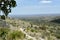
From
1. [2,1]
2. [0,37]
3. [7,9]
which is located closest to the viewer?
[0,37]

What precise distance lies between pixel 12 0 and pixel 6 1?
1233 mm

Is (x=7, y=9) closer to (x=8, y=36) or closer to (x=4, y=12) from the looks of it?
(x=4, y=12)

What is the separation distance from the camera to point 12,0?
152ft

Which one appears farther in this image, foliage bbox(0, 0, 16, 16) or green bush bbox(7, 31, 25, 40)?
foliage bbox(0, 0, 16, 16)

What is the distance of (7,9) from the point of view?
48125 millimetres

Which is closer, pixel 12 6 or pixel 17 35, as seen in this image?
pixel 17 35

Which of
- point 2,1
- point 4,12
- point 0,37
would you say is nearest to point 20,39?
point 0,37

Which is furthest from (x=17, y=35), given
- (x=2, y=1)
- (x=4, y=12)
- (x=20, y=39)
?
(x=4, y=12)

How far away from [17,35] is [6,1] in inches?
909

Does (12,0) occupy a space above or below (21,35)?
above

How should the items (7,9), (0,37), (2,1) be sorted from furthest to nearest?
(7,9), (2,1), (0,37)

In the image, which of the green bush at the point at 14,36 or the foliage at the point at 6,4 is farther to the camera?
the foliage at the point at 6,4

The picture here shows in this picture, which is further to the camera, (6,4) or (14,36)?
(6,4)

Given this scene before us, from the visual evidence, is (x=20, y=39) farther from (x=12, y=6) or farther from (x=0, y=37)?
(x=12, y=6)
